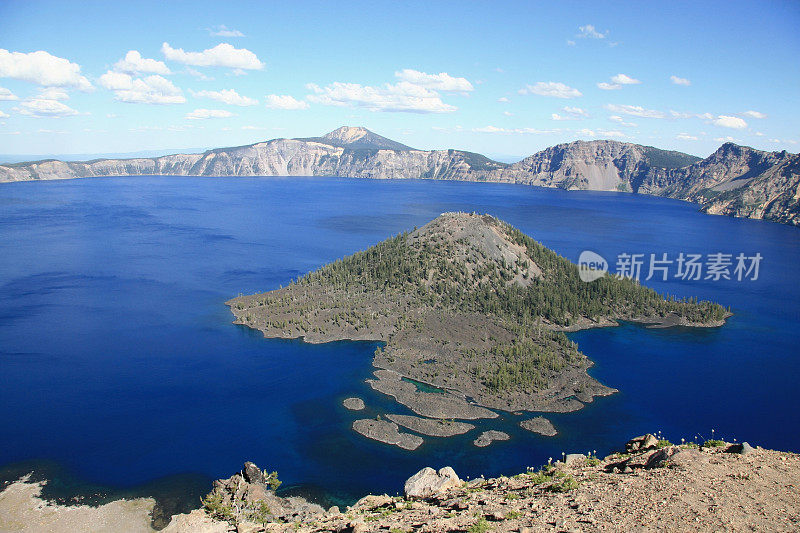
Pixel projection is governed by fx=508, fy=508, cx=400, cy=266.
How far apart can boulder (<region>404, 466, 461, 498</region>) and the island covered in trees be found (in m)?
20.6

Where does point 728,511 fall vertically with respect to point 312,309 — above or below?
above

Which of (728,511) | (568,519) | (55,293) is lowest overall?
(55,293)

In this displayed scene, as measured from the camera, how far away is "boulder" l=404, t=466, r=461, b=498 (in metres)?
41.0

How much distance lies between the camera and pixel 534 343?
83.6 meters

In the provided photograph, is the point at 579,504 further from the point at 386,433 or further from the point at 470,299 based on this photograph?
the point at 470,299

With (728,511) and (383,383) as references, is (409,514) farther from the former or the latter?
(383,383)

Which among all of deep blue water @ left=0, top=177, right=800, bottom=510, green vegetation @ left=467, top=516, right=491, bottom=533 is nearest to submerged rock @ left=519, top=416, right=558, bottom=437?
deep blue water @ left=0, top=177, right=800, bottom=510

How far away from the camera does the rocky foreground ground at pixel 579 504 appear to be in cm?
2809


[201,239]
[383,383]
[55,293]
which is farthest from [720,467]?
[201,239]

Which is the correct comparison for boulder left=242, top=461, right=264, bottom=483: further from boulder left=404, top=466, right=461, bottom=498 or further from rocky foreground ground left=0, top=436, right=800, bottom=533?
boulder left=404, top=466, right=461, bottom=498

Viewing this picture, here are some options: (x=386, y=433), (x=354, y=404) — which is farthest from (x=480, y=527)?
(x=354, y=404)

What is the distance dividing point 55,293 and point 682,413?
125699 mm

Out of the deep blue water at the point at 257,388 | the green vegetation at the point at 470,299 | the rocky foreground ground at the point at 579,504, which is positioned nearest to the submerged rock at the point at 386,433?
the deep blue water at the point at 257,388

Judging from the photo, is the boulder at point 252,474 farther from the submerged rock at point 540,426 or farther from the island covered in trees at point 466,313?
the submerged rock at point 540,426
